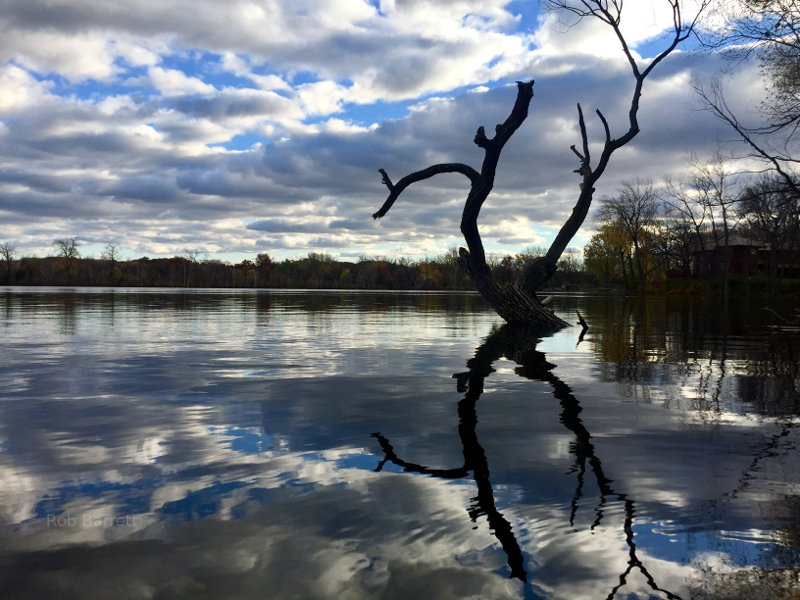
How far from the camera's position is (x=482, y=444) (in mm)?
5199

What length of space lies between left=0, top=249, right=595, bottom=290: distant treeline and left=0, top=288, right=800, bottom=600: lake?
132043mm

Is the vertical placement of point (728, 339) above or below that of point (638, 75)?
below

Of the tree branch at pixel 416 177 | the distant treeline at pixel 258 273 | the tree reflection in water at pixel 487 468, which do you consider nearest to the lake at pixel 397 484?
the tree reflection in water at pixel 487 468

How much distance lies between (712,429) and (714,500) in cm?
222

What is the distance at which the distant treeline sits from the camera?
147500 millimetres

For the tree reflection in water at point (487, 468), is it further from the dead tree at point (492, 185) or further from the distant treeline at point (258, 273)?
the distant treeline at point (258, 273)

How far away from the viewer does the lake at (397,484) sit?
9.49ft

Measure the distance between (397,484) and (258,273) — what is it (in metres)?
167

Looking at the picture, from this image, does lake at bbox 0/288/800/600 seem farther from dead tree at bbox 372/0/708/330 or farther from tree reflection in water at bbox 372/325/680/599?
dead tree at bbox 372/0/708/330

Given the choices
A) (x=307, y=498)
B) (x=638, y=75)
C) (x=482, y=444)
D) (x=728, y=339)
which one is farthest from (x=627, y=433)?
(x=638, y=75)

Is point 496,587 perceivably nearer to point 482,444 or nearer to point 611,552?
point 611,552

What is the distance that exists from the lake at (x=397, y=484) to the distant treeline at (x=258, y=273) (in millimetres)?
132043

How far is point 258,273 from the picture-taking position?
166 meters

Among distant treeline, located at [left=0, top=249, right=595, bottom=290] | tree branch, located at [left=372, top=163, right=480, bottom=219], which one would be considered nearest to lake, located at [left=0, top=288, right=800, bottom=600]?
tree branch, located at [left=372, top=163, right=480, bottom=219]
